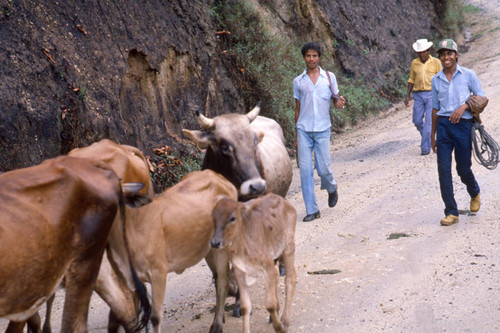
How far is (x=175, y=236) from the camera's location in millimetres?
5391

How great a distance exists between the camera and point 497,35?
30516 millimetres

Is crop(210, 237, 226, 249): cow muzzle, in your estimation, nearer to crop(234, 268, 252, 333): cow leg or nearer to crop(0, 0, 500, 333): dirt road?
crop(234, 268, 252, 333): cow leg

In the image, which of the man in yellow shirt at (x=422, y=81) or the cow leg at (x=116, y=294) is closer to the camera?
the cow leg at (x=116, y=294)

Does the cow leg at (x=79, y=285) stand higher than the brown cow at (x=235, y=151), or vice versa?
the brown cow at (x=235, y=151)

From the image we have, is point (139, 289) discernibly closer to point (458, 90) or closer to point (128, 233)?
point (128, 233)

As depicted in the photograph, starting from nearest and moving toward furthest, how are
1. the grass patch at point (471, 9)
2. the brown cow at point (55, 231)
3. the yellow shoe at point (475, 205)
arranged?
the brown cow at point (55, 231) < the yellow shoe at point (475, 205) < the grass patch at point (471, 9)

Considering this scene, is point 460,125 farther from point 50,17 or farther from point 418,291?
point 50,17

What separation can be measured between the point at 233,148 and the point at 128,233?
6.26ft

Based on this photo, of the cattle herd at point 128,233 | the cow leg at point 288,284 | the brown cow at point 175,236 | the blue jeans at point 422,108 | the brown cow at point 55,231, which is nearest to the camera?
the brown cow at point 55,231

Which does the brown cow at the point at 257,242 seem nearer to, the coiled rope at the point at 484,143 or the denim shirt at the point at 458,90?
the denim shirt at the point at 458,90

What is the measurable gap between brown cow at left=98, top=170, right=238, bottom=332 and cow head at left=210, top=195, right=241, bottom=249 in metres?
0.30

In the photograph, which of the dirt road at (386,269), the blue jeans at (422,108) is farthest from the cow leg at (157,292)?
the blue jeans at (422,108)

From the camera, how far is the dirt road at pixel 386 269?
19.2ft

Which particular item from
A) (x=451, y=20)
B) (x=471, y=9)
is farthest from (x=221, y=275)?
(x=471, y=9)
